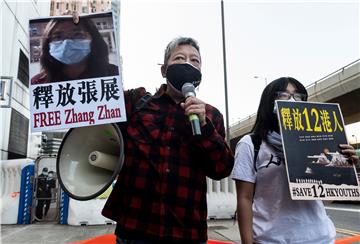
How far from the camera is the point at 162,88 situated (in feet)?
6.46

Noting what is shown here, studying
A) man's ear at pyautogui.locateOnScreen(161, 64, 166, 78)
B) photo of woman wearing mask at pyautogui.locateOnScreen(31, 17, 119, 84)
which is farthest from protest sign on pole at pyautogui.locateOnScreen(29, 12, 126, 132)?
man's ear at pyautogui.locateOnScreen(161, 64, 166, 78)

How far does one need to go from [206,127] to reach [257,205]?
Answer: 529 millimetres

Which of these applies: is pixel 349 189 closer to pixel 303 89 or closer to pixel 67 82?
pixel 303 89

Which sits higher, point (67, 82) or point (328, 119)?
point (67, 82)

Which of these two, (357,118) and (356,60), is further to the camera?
(357,118)

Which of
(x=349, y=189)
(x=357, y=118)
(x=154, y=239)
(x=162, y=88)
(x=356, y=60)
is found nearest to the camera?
(x=154, y=239)

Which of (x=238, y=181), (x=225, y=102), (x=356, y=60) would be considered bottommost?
(x=238, y=181)

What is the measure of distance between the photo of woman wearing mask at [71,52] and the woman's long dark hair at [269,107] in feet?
2.79

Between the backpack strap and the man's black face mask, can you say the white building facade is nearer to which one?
the man's black face mask

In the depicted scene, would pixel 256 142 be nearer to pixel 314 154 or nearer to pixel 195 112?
pixel 314 154

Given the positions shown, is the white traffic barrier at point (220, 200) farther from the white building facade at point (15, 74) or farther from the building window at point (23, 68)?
the building window at point (23, 68)

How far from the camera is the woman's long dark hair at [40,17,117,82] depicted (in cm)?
184

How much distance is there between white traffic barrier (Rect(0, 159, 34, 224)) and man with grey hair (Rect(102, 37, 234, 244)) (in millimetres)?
8540

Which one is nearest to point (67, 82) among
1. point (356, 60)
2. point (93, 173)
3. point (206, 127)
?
point (93, 173)
